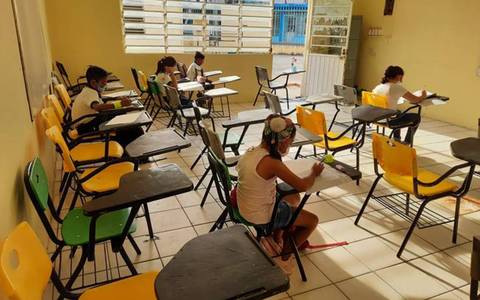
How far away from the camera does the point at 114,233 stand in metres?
1.76

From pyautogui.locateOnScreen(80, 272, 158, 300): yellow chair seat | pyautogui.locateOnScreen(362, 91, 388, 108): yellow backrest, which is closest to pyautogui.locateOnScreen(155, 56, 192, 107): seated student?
pyautogui.locateOnScreen(362, 91, 388, 108): yellow backrest

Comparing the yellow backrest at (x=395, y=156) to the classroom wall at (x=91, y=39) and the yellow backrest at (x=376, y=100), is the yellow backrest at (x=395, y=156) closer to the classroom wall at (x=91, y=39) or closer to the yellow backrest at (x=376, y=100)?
the yellow backrest at (x=376, y=100)

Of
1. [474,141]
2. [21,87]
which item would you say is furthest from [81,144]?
[474,141]

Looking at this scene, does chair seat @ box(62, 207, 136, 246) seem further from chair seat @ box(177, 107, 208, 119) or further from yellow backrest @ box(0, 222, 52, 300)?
chair seat @ box(177, 107, 208, 119)

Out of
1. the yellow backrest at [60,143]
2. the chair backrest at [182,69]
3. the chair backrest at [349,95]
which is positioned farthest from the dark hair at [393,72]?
the yellow backrest at [60,143]

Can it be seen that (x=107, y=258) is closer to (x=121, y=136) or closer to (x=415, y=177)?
(x=121, y=136)

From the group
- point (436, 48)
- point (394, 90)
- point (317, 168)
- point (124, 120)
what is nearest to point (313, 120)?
point (394, 90)

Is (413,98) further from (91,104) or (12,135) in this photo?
(12,135)

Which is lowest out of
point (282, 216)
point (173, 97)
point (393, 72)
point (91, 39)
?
point (282, 216)

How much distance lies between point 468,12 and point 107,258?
6115 millimetres

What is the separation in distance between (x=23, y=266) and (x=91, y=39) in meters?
5.51

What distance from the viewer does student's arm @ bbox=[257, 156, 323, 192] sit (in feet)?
6.07

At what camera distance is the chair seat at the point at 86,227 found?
172cm

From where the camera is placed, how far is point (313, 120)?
3357 millimetres
